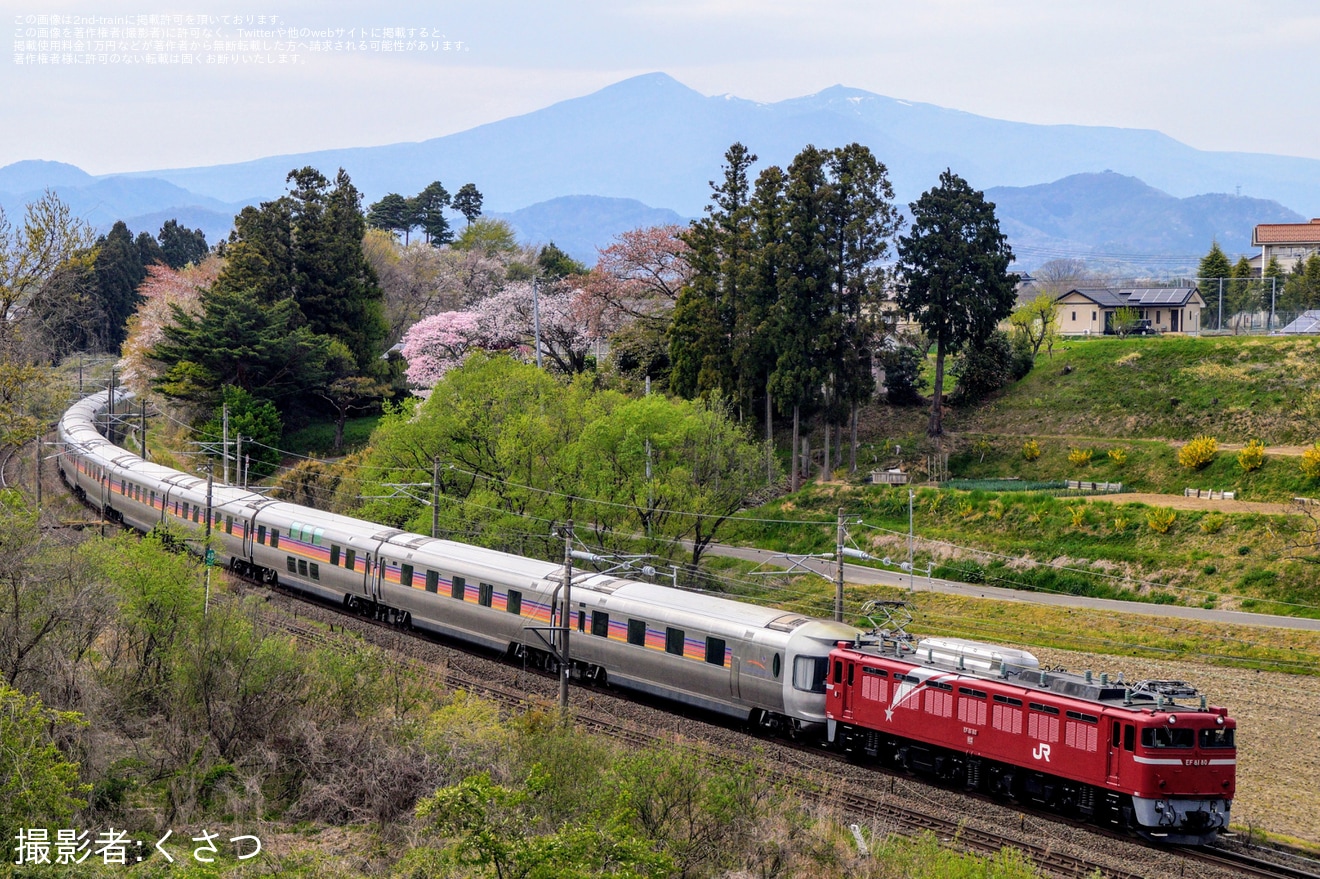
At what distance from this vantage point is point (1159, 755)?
21188 mm

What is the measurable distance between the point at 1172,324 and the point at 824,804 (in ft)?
216

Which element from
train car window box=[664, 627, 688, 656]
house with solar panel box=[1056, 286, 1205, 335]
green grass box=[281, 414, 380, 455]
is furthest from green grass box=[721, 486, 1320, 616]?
house with solar panel box=[1056, 286, 1205, 335]

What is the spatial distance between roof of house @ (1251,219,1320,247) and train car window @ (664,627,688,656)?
9254 centimetres

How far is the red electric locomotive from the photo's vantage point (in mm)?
21406

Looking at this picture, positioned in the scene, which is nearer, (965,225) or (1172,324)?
(965,225)

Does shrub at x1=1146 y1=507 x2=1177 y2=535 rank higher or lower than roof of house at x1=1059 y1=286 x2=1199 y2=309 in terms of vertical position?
lower

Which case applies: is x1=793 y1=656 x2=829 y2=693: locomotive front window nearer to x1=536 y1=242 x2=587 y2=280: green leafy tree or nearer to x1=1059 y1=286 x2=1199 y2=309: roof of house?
x1=1059 y1=286 x2=1199 y2=309: roof of house

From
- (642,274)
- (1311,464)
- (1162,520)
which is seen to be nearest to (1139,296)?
(642,274)

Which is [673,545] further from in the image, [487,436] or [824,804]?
[824,804]

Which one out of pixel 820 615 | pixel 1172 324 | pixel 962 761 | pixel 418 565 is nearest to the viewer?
pixel 962 761

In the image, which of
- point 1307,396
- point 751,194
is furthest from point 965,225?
point 1307,396

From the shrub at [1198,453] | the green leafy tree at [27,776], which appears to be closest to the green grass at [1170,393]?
the shrub at [1198,453]

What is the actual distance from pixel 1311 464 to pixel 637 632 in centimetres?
2834

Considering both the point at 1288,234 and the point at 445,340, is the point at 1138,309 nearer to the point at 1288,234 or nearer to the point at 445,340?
the point at 1288,234
